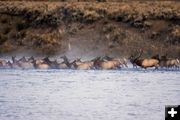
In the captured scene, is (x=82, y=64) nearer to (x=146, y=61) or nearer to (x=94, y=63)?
(x=94, y=63)

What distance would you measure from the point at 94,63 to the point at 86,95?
40 centimetres

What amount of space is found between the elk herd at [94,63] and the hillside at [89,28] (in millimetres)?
65

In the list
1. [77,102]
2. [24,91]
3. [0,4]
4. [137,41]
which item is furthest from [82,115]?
[0,4]

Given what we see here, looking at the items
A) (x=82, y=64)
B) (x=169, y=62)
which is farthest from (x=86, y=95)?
(x=169, y=62)

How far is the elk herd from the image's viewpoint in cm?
571

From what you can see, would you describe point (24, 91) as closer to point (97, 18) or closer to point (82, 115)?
point (82, 115)

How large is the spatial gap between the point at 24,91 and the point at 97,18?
3.53 ft

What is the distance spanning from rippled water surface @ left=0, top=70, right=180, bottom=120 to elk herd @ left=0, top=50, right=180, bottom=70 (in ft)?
0.24

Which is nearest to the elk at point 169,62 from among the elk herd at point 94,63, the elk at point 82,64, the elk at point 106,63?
the elk herd at point 94,63

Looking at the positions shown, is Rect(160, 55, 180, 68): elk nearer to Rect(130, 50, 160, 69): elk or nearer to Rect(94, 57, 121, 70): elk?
Rect(130, 50, 160, 69): elk

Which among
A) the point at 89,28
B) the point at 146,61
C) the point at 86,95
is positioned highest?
the point at 89,28

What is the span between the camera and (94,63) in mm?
5738

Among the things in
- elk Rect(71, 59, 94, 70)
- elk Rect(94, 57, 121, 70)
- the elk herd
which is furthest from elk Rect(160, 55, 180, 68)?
elk Rect(71, 59, 94, 70)

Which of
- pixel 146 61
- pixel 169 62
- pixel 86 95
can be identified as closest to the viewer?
pixel 86 95
